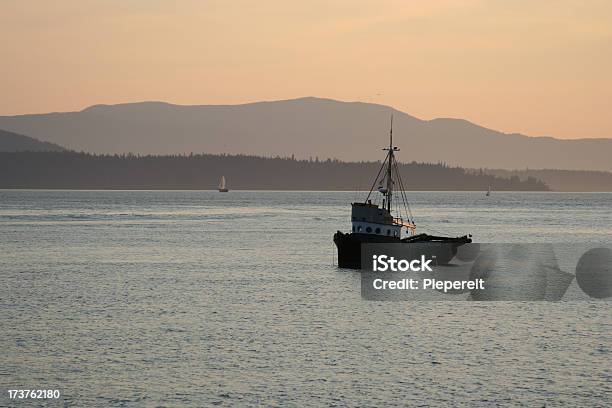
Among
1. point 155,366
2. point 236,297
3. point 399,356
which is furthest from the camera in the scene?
point 236,297

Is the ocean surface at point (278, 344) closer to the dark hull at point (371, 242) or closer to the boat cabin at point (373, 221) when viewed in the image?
the dark hull at point (371, 242)

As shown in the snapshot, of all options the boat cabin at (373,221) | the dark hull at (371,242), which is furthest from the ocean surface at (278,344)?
the boat cabin at (373,221)

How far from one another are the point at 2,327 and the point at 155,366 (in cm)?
1396

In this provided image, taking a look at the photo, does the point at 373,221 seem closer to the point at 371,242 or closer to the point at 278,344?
the point at 371,242

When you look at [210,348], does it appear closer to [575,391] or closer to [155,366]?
[155,366]

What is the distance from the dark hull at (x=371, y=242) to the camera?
277ft

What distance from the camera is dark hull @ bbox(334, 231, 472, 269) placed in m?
84.4

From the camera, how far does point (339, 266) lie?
292 feet

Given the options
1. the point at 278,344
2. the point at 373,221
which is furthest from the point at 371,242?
the point at 278,344

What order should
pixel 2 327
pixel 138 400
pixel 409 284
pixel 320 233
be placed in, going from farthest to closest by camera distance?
1. pixel 320 233
2. pixel 409 284
3. pixel 2 327
4. pixel 138 400

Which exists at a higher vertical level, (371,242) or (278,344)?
(371,242)

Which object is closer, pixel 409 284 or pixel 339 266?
pixel 409 284

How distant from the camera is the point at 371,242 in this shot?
279ft

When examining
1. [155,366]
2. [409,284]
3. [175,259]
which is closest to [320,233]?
[175,259]
